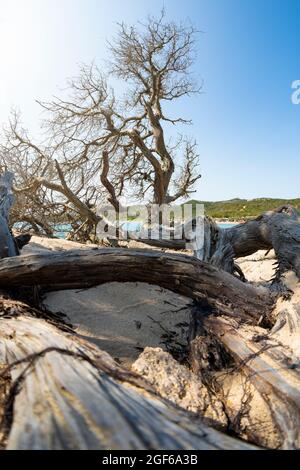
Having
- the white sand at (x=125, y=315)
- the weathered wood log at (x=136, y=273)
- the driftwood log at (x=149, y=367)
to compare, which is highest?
the weathered wood log at (x=136, y=273)

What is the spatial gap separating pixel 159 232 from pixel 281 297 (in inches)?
117

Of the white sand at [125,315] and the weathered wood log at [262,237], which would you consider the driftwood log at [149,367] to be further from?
the white sand at [125,315]

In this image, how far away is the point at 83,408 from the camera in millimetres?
1157

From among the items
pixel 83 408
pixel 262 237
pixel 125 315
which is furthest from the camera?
pixel 262 237

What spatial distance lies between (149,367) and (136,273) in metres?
1.11

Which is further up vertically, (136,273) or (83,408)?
(136,273)

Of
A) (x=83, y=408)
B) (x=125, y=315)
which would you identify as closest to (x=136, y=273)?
(x=125, y=315)

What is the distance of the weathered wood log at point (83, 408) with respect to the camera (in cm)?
104

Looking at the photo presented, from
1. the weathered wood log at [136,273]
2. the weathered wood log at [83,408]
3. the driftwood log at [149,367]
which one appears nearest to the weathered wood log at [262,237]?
the driftwood log at [149,367]

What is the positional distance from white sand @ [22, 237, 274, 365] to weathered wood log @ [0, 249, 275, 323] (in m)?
0.23

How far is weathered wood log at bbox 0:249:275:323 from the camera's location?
2.73 metres

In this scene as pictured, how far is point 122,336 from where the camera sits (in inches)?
105

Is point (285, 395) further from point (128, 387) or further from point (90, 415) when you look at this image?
point (90, 415)

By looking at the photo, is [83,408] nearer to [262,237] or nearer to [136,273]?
[136,273]
